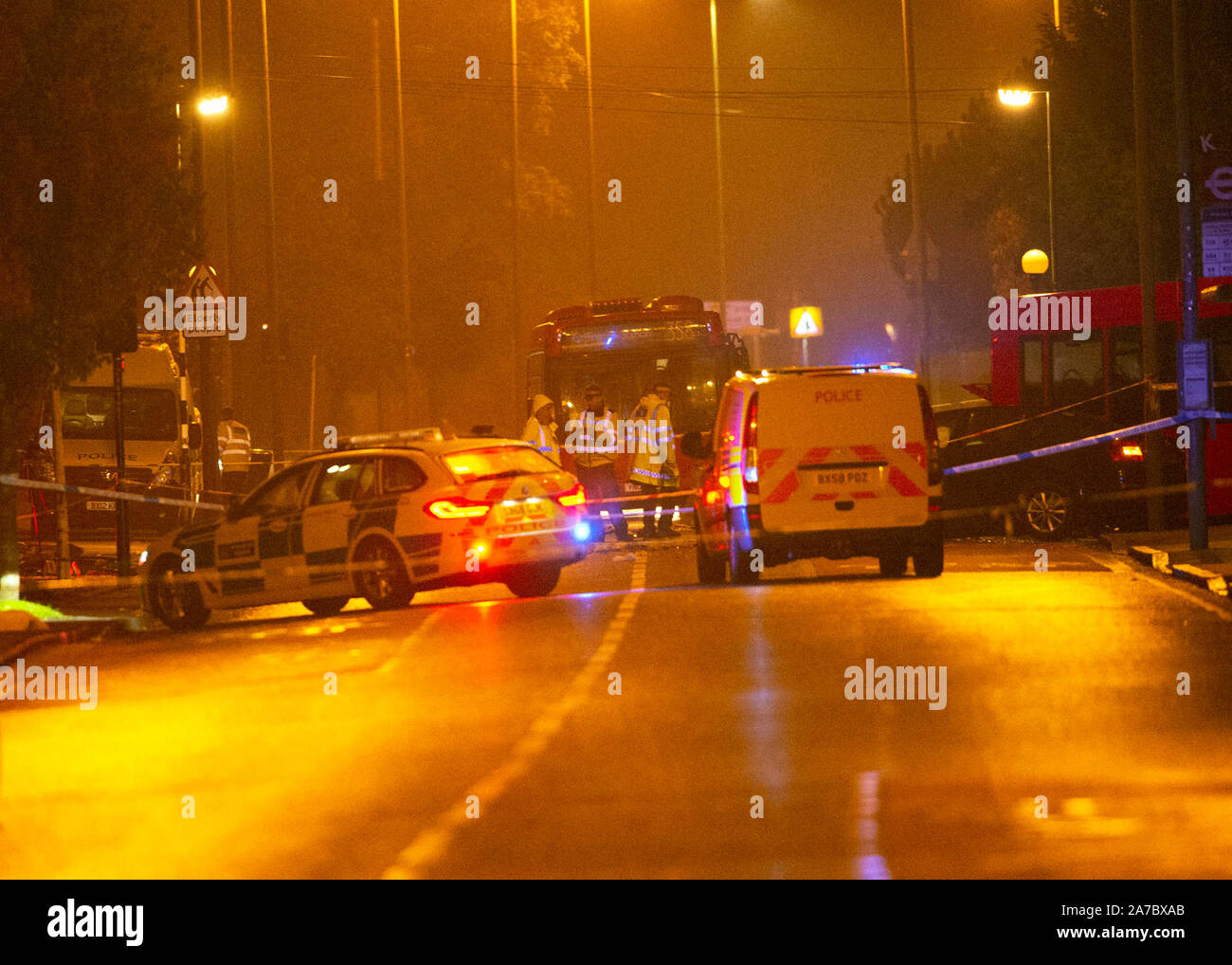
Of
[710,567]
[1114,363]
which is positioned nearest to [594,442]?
[1114,363]

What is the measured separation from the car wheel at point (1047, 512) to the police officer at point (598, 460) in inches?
219

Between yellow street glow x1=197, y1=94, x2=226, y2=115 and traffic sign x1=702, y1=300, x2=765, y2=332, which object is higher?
yellow street glow x1=197, y1=94, x2=226, y2=115

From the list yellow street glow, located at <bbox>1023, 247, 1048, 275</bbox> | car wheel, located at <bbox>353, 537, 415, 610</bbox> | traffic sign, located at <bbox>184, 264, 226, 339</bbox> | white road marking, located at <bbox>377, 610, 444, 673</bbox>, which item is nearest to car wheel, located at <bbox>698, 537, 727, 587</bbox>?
white road marking, located at <bbox>377, 610, 444, 673</bbox>

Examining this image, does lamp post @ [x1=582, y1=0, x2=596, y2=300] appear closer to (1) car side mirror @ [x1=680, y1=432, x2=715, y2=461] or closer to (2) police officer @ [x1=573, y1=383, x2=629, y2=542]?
(2) police officer @ [x1=573, y1=383, x2=629, y2=542]

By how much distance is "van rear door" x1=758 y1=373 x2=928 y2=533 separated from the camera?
17734mm

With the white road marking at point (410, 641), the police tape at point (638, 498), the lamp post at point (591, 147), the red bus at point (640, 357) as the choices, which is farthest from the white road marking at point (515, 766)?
the lamp post at point (591, 147)

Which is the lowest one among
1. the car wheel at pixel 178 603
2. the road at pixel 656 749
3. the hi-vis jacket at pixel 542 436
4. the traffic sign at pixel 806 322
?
the road at pixel 656 749

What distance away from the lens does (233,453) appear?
3331 centimetres

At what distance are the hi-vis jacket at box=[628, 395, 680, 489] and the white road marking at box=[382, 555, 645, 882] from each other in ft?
34.9

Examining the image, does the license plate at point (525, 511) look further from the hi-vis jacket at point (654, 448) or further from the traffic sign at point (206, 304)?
the hi-vis jacket at point (654, 448)

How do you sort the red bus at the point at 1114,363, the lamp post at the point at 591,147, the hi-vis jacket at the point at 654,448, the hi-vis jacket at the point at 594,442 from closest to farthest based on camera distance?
the red bus at the point at 1114,363
the hi-vis jacket at the point at 654,448
the hi-vis jacket at the point at 594,442
the lamp post at the point at 591,147

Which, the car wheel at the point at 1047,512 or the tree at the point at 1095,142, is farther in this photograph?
the tree at the point at 1095,142

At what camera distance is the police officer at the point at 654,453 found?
26.3 metres
